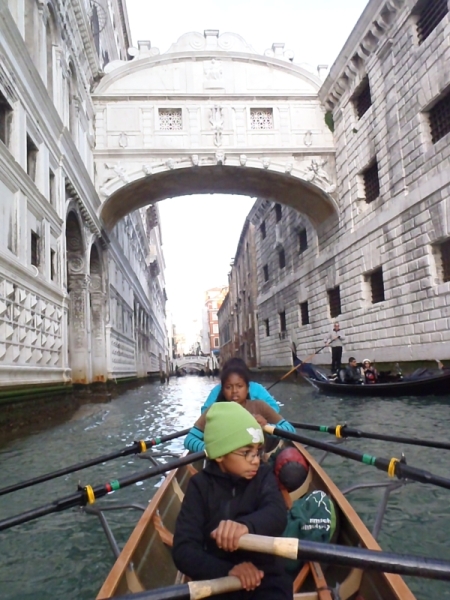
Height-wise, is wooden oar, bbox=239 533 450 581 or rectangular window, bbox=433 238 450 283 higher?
rectangular window, bbox=433 238 450 283

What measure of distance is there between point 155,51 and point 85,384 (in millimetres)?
11305

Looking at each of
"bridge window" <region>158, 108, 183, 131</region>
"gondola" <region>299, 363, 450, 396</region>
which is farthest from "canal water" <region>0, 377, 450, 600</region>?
"bridge window" <region>158, 108, 183, 131</region>

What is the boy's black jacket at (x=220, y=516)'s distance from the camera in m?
1.80

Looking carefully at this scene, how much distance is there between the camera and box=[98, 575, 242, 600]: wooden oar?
161 cm

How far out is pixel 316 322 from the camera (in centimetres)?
1922

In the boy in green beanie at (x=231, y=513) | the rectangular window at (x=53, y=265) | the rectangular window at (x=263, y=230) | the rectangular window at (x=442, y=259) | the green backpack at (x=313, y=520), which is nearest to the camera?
the boy in green beanie at (x=231, y=513)

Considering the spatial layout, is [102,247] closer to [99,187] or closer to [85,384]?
[99,187]

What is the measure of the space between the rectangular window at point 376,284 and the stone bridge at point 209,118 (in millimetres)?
3122

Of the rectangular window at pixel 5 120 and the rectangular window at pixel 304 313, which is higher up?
the rectangular window at pixel 5 120

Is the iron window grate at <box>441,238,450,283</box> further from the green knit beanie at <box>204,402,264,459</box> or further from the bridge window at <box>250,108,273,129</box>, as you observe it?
the green knit beanie at <box>204,402,264,459</box>

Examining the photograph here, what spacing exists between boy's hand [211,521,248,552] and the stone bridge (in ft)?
51.6

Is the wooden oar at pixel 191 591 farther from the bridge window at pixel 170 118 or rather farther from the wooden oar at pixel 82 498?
the bridge window at pixel 170 118

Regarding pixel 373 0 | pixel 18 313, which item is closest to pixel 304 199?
pixel 373 0

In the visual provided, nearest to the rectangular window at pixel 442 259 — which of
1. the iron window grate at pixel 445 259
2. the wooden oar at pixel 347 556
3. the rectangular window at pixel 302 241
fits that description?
the iron window grate at pixel 445 259
